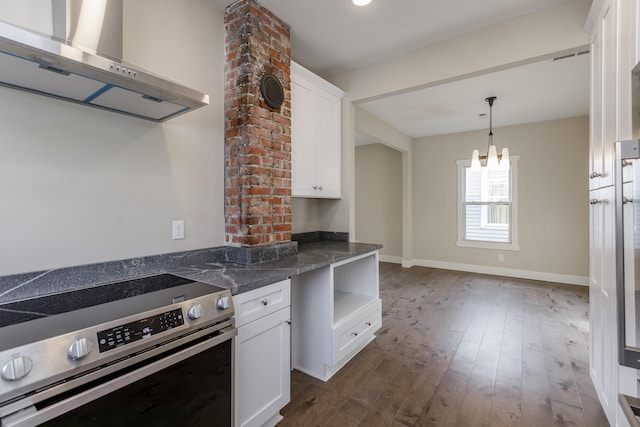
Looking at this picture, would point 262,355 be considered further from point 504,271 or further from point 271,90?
point 504,271

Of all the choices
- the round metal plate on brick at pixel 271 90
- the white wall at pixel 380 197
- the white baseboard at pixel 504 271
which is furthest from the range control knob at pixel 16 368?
the white wall at pixel 380 197

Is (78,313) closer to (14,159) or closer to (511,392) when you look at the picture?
(14,159)

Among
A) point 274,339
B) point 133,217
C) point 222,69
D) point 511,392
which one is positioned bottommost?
point 511,392

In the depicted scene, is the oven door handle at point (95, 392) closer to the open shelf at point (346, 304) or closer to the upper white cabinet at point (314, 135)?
the open shelf at point (346, 304)

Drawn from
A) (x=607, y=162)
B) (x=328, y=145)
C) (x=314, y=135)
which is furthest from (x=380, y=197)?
(x=607, y=162)

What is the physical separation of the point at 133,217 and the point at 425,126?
4874mm

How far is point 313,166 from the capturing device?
2.73m

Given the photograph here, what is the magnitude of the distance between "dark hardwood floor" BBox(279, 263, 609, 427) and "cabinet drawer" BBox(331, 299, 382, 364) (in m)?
0.15

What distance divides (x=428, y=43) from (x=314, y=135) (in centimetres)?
130

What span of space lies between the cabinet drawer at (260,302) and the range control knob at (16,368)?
737mm

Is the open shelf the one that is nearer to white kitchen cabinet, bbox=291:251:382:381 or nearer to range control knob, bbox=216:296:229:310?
white kitchen cabinet, bbox=291:251:382:381

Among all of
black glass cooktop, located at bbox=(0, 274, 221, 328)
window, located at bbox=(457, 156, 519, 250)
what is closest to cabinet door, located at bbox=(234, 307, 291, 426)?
black glass cooktop, located at bbox=(0, 274, 221, 328)

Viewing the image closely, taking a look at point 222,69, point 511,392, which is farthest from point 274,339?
point 222,69

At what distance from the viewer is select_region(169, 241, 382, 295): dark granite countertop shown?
5.05 feet
